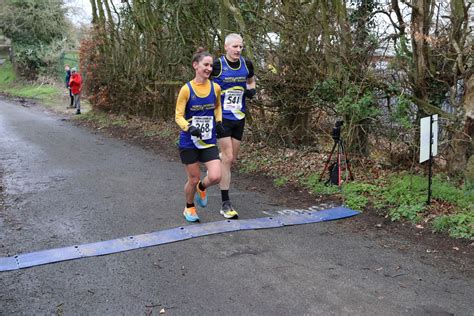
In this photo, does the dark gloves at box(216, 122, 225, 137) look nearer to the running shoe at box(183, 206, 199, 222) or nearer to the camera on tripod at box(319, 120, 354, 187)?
the running shoe at box(183, 206, 199, 222)

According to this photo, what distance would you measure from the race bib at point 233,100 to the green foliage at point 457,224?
8.92 ft

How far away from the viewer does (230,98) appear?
6207 millimetres

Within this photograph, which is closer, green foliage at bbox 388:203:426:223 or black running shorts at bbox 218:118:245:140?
green foliage at bbox 388:203:426:223

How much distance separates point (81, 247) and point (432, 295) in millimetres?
3443

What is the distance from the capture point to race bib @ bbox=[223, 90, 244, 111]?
619cm

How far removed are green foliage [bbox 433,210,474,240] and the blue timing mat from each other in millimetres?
1049

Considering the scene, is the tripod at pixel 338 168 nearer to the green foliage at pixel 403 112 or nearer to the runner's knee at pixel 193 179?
the green foliage at pixel 403 112

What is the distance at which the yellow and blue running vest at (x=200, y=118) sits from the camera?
18.3ft

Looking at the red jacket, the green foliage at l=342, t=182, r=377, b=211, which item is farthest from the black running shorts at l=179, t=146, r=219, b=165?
the red jacket

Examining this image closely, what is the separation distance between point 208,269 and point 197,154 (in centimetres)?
158

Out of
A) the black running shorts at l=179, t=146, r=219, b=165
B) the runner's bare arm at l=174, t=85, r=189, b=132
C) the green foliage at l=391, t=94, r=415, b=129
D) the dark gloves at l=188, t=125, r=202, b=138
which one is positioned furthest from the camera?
the green foliage at l=391, t=94, r=415, b=129

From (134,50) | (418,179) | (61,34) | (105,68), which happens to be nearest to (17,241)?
(418,179)

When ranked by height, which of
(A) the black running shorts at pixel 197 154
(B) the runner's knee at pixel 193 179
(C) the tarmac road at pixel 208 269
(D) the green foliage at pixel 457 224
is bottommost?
(C) the tarmac road at pixel 208 269

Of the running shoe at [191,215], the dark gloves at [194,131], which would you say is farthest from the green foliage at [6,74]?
the dark gloves at [194,131]
